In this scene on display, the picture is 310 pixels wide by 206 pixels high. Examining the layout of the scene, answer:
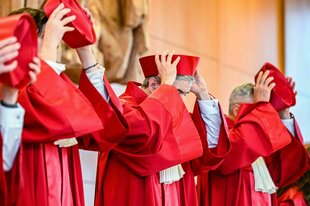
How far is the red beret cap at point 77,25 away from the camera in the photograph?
8.07 feet

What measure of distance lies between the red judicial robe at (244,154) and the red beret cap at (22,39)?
5.45 feet

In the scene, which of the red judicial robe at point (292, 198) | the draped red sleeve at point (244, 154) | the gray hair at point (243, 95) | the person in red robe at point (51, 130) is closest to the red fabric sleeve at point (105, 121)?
the person in red robe at point (51, 130)

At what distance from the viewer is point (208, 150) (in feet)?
10.9

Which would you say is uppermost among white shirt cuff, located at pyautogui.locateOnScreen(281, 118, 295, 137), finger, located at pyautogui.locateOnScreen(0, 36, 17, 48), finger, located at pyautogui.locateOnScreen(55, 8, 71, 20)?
finger, located at pyautogui.locateOnScreen(55, 8, 71, 20)

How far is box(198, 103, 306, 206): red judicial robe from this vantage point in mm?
3547

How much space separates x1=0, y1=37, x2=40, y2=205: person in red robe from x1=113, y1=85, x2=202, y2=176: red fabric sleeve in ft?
2.21

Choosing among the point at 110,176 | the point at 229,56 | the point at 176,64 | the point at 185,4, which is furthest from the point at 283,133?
the point at 229,56

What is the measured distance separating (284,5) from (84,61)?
548 cm

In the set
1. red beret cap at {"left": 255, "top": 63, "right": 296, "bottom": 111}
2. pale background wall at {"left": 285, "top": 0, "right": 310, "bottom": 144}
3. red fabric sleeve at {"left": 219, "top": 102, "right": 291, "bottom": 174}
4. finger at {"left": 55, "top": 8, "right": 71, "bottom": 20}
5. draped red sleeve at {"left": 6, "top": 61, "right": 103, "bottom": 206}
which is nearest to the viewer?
draped red sleeve at {"left": 6, "top": 61, "right": 103, "bottom": 206}

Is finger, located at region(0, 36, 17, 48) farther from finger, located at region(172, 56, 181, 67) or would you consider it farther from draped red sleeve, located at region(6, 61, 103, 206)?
finger, located at region(172, 56, 181, 67)

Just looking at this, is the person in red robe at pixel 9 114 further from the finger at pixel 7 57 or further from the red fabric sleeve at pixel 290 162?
the red fabric sleeve at pixel 290 162

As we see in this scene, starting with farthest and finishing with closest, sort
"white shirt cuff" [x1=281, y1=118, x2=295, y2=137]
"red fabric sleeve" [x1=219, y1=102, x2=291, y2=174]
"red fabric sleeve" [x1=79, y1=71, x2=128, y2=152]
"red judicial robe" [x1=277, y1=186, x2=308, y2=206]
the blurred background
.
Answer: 1. the blurred background
2. "red judicial robe" [x1=277, y1=186, x2=308, y2=206]
3. "white shirt cuff" [x1=281, y1=118, x2=295, y2=137]
4. "red fabric sleeve" [x1=219, y1=102, x2=291, y2=174]
5. "red fabric sleeve" [x1=79, y1=71, x2=128, y2=152]

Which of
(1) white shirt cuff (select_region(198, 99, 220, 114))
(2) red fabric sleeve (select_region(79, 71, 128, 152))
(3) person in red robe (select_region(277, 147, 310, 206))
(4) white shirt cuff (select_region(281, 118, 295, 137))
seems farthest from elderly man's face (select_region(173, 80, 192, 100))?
(3) person in red robe (select_region(277, 147, 310, 206))

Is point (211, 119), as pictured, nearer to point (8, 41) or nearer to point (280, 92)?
point (280, 92)
